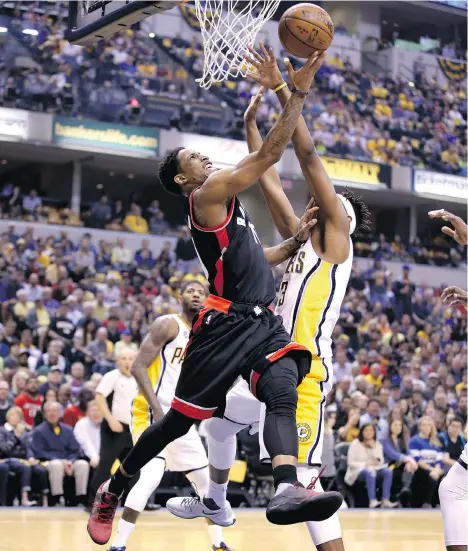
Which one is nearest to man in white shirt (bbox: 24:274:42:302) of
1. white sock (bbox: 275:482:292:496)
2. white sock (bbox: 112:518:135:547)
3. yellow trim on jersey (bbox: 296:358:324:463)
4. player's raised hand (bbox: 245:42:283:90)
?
white sock (bbox: 112:518:135:547)

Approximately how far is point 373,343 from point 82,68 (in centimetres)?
968

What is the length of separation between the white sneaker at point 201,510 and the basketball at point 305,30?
2885 millimetres

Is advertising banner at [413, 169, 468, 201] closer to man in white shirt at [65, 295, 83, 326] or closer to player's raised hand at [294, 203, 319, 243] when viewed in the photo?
man in white shirt at [65, 295, 83, 326]

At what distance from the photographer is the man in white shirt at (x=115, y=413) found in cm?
1117

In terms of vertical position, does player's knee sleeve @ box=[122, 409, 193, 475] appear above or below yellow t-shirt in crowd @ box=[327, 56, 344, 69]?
above

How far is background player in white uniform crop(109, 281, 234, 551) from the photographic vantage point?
822cm

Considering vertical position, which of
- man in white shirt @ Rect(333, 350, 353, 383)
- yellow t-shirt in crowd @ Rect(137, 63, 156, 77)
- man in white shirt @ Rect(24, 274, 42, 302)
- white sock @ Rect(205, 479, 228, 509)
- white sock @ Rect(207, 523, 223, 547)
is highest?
white sock @ Rect(205, 479, 228, 509)

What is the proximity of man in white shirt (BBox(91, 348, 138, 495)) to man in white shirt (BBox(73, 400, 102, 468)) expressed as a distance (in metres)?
0.65

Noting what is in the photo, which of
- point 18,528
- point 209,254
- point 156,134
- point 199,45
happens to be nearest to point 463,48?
point 199,45

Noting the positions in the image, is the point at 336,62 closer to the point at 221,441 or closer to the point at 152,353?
the point at 152,353

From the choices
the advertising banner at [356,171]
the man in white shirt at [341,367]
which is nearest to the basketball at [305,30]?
the man in white shirt at [341,367]

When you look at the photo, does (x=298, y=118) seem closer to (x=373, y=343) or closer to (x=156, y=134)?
(x=373, y=343)

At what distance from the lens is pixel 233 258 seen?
18.7 feet

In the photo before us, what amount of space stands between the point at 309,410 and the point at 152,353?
261cm
